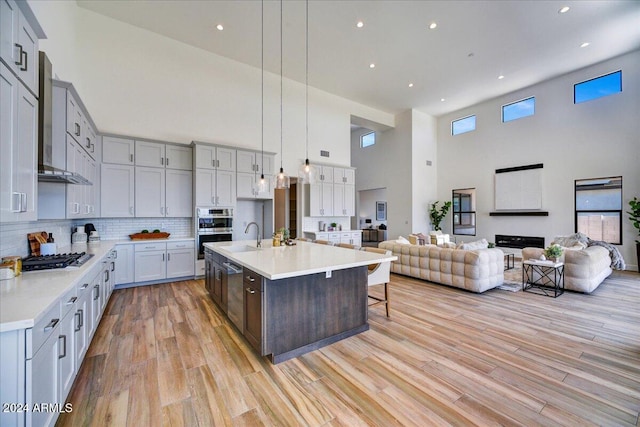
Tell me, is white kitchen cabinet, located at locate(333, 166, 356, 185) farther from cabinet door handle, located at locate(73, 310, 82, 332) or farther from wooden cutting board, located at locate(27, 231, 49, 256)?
cabinet door handle, located at locate(73, 310, 82, 332)

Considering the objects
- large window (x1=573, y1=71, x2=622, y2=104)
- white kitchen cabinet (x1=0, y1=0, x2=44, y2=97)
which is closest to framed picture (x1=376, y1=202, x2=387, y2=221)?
large window (x1=573, y1=71, x2=622, y2=104)

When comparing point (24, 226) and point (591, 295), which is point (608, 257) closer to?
point (591, 295)

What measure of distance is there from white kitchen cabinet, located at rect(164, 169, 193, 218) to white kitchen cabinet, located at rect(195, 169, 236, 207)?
0.31 metres

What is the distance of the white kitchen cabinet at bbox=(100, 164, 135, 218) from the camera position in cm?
464

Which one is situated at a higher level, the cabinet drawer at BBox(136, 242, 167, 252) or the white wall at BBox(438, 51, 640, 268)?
the white wall at BBox(438, 51, 640, 268)

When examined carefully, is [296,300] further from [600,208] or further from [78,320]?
[600,208]

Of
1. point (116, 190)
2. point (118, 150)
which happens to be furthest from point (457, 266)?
point (118, 150)

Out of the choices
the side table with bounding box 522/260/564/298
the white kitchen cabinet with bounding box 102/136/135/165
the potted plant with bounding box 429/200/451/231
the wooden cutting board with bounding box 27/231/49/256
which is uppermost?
the white kitchen cabinet with bounding box 102/136/135/165

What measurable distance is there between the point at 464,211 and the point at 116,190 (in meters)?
10.0

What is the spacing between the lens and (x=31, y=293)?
5.18 ft

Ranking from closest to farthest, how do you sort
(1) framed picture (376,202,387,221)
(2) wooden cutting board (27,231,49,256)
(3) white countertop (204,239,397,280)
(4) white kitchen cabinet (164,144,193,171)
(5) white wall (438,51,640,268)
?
(3) white countertop (204,239,397,280)
(2) wooden cutting board (27,231,49,256)
(4) white kitchen cabinet (164,144,193,171)
(5) white wall (438,51,640,268)
(1) framed picture (376,202,387,221)

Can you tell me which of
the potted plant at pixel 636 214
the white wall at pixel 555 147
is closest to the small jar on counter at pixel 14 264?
the potted plant at pixel 636 214

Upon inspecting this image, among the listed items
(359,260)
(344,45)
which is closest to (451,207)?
(344,45)

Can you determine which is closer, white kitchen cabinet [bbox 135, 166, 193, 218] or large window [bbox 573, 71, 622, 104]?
white kitchen cabinet [bbox 135, 166, 193, 218]
